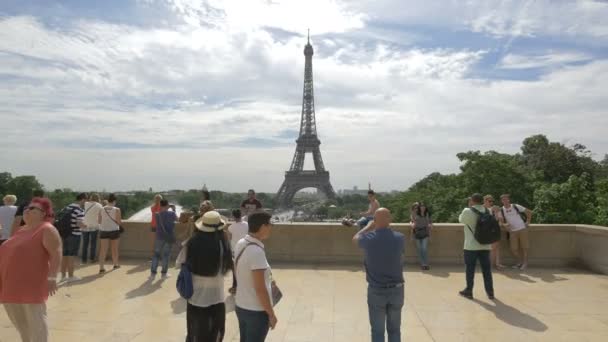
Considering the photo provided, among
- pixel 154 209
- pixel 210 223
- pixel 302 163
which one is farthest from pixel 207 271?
pixel 302 163

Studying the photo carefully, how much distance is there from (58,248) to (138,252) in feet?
24.7

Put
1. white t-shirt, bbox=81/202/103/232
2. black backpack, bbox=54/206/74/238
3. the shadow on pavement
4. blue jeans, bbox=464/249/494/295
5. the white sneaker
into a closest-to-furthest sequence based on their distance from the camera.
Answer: the shadow on pavement, blue jeans, bbox=464/249/494/295, black backpack, bbox=54/206/74/238, the white sneaker, white t-shirt, bbox=81/202/103/232

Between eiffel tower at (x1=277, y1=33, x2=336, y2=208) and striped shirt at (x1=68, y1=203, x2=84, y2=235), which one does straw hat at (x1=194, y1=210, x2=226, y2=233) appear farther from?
eiffel tower at (x1=277, y1=33, x2=336, y2=208)

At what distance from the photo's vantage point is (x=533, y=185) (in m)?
35.4

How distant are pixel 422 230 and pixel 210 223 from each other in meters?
7.01

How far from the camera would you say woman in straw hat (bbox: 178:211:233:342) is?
420cm

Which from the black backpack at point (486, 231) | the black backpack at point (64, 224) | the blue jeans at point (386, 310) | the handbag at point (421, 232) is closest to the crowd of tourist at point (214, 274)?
the blue jeans at point (386, 310)

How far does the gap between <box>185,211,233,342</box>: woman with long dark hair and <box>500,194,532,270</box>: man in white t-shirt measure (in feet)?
25.8

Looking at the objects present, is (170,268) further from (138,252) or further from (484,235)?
(484,235)

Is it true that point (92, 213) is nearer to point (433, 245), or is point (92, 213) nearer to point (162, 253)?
point (162, 253)

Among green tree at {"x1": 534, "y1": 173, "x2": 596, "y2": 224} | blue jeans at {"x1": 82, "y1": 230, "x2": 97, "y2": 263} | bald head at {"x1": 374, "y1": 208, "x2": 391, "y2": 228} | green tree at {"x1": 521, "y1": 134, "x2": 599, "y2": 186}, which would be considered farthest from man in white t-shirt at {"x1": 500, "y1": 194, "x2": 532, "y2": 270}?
green tree at {"x1": 521, "y1": 134, "x2": 599, "y2": 186}

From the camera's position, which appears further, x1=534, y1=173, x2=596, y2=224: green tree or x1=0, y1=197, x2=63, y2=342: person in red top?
A: x1=534, y1=173, x2=596, y2=224: green tree

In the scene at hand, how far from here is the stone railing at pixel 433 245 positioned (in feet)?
34.8

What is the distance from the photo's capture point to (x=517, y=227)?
10219 millimetres
